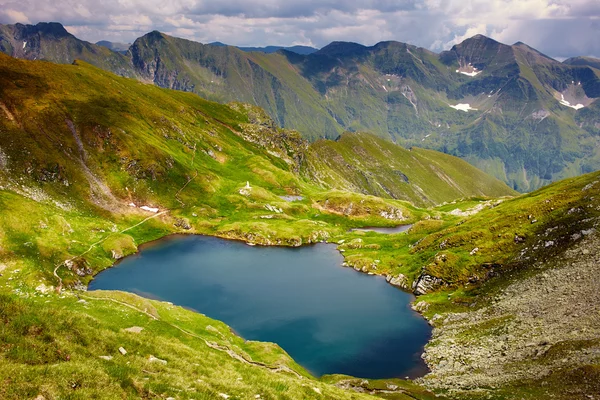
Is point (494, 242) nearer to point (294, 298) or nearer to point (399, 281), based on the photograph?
point (399, 281)

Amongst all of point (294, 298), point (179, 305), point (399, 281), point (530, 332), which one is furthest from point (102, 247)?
point (530, 332)

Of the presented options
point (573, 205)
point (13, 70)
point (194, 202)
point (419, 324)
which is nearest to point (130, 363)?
point (419, 324)

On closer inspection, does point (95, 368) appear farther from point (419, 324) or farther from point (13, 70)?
point (13, 70)

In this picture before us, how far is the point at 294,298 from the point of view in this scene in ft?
345

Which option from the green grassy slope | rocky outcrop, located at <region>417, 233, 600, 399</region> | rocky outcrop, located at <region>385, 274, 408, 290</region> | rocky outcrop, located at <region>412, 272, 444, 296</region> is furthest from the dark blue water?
the green grassy slope

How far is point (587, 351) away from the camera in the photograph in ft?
168

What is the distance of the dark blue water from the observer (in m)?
78.9

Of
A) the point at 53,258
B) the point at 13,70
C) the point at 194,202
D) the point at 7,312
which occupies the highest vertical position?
the point at 13,70

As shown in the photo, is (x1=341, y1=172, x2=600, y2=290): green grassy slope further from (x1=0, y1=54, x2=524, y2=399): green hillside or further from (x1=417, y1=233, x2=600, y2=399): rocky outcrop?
(x1=0, y1=54, x2=524, y2=399): green hillside

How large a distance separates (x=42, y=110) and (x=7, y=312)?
18409 cm

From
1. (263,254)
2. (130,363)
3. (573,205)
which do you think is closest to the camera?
(130,363)

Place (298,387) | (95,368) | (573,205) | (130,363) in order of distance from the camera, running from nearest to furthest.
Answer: (95,368), (130,363), (298,387), (573,205)

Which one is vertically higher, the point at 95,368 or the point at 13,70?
the point at 13,70

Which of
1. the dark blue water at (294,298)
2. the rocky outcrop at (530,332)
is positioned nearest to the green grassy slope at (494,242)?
the rocky outcrop at (530,332)
